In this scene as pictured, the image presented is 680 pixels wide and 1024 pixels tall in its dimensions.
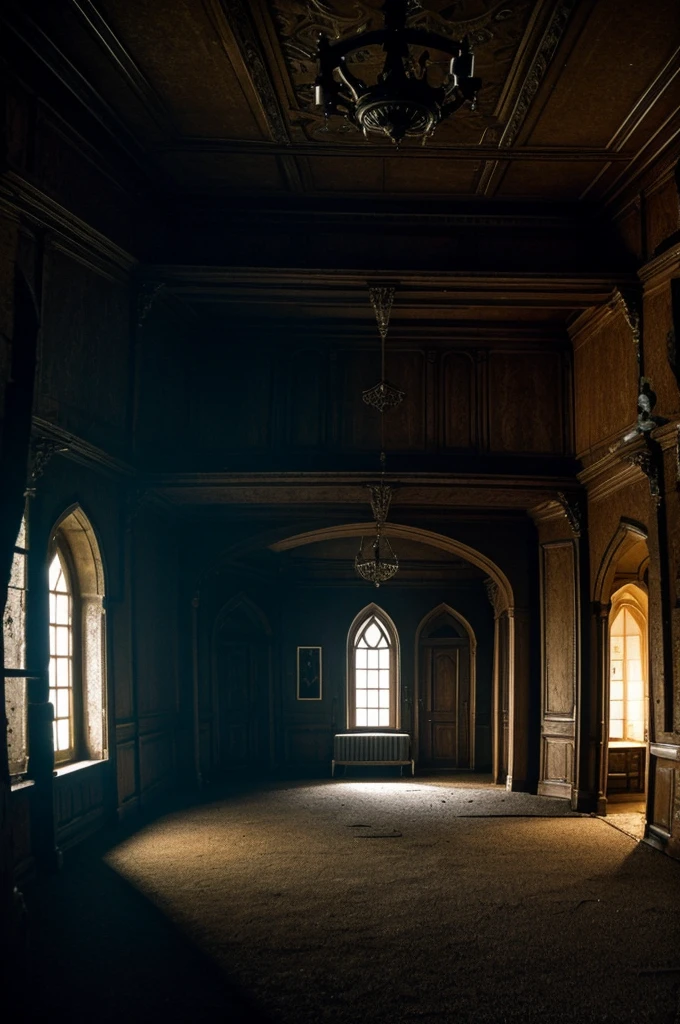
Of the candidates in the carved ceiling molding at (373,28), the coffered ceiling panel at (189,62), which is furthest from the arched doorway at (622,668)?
the coffered ceiling panel at (189,62)

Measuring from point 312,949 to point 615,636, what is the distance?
813cm

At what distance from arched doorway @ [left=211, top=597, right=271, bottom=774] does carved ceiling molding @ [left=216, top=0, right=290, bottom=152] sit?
802cm

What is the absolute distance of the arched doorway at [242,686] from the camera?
14.5 m

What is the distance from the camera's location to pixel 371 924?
233 inches

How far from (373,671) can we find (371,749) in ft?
4.36

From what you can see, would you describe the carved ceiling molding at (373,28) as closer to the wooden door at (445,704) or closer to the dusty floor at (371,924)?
the dusty floor at (371,924)

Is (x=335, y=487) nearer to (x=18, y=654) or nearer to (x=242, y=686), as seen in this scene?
(x=18, y=654)

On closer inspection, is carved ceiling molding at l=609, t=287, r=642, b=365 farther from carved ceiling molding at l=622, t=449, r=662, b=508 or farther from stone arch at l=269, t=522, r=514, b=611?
stone arch at l=269, t=522, r=514, b=611

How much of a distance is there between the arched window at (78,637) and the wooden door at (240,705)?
5802 millimetres

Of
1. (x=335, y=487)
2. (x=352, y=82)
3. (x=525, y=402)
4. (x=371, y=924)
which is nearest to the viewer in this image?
(x=352, y=82)

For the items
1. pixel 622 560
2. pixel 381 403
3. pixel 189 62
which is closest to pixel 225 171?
pixel 189 62

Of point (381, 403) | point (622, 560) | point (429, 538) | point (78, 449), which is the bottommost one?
point (622, 560)

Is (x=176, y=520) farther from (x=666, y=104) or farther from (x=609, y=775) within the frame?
(x=666, y=104)

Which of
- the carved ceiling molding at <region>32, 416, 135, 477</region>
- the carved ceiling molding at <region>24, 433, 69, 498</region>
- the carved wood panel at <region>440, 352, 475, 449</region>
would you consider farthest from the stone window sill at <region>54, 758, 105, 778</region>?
the carved wood panel at <region>440, 352, 475, 449</region>
